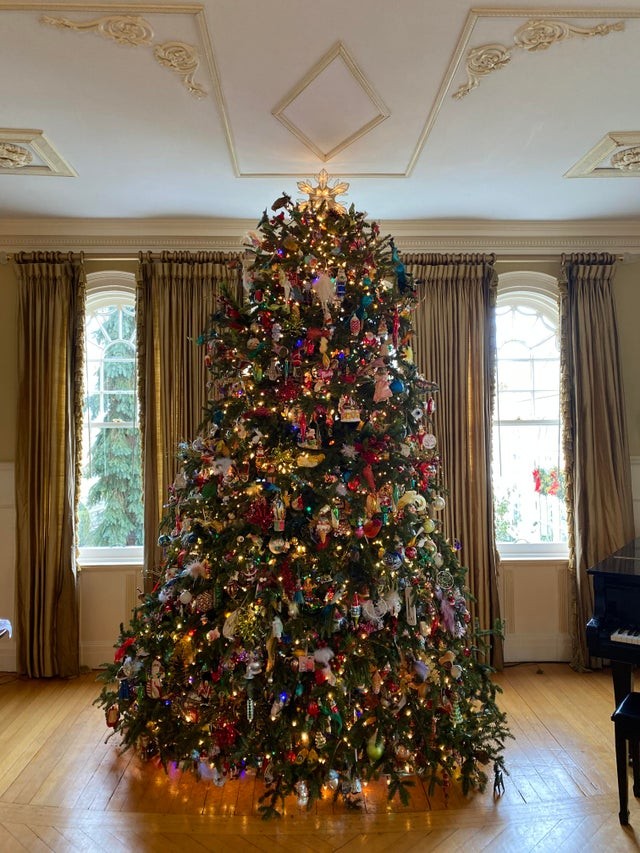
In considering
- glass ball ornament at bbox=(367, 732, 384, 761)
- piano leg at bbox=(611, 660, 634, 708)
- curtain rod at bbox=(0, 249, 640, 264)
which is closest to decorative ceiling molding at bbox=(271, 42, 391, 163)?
curtain rod at bbox=(0, 249, 640, 264)

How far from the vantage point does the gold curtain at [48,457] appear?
173 inches

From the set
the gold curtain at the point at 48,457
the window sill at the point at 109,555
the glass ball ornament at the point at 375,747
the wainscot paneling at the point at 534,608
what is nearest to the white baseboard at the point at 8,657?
the gold curtain at the point at 48,457

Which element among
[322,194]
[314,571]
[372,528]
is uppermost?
[322,194]

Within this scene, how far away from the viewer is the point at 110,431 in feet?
Result: 15.8

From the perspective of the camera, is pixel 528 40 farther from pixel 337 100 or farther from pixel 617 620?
pixel 617 620

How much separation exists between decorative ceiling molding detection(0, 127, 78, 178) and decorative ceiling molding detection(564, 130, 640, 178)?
2.98 meters

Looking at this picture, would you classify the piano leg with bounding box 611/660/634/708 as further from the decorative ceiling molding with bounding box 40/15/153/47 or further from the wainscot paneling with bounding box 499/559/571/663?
the decorative ceiling molding with bounding box 40/15/153/47

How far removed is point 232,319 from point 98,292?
2.01 meters

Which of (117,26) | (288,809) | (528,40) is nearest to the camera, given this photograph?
(117,26)

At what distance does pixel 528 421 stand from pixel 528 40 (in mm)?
2981

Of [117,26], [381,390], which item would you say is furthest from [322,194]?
[117,26]

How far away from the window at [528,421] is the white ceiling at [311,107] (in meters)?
0.82

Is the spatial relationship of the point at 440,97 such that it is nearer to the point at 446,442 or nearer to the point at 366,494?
the point at 366,494

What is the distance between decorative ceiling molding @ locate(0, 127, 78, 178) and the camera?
3.22m
